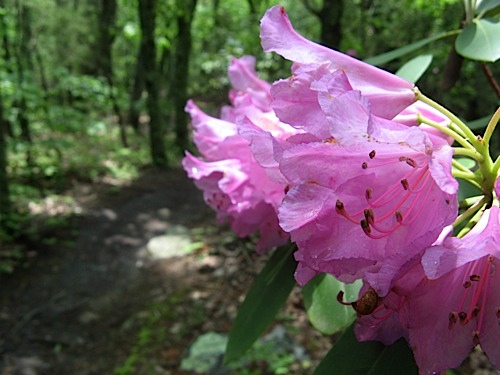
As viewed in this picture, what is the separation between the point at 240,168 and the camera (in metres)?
0.80

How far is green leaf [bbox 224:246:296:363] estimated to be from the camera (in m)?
0.83

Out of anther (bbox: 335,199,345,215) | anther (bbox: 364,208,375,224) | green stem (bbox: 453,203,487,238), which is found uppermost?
anther (bbox: 335,199,345,215)

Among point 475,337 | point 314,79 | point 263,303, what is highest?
point 314,79

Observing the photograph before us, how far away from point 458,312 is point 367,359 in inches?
7.0

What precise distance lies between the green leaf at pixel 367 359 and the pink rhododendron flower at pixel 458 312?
0.33ft

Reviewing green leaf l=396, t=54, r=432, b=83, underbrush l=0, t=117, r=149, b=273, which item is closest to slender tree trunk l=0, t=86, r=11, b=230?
underbrush l=0, t=117, r=149, b=273

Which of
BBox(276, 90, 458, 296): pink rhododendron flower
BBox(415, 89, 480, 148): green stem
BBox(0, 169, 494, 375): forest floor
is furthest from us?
BBox(0, 169, 494, 375): forest floor

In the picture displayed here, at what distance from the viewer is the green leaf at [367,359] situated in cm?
61

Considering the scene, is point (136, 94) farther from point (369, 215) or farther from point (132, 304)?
point (369, 215)

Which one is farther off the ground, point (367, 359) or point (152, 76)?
point (367, 359)

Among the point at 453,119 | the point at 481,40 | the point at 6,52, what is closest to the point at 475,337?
the point at 453,119

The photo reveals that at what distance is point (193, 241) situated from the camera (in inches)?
204

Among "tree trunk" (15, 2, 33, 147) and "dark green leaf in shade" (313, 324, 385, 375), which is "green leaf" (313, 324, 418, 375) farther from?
"tree trunk" (15, 2, 33, 147)

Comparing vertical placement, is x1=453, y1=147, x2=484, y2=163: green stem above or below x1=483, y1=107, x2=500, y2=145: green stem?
below
